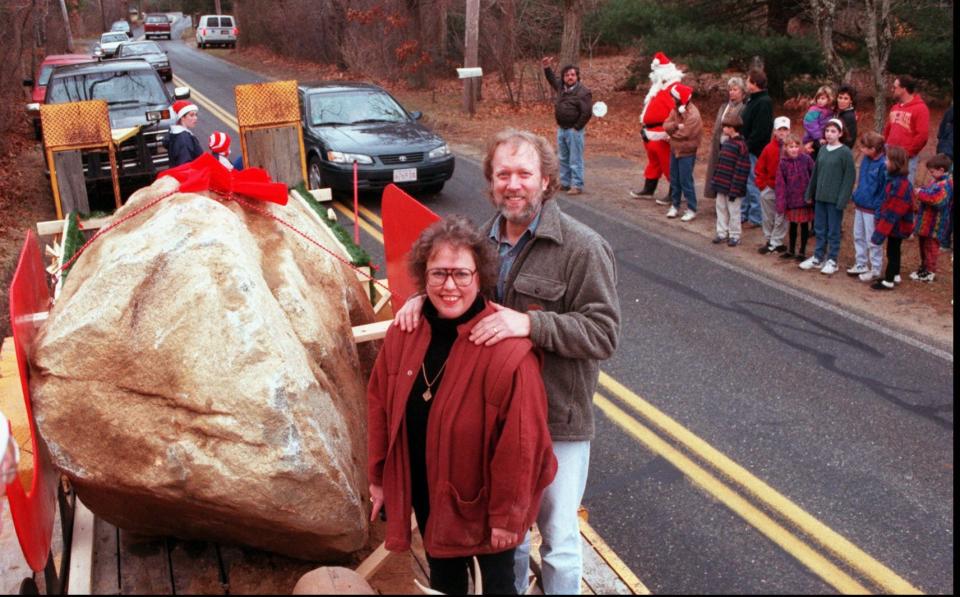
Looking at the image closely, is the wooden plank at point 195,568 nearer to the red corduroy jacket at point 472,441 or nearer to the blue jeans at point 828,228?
the red corduroy jacket at point 472,441

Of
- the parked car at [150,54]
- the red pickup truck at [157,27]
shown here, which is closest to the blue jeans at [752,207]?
the parked car at [150,54]

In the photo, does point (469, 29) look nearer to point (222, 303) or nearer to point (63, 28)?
point (222, 303)

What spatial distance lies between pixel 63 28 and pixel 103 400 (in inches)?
1530

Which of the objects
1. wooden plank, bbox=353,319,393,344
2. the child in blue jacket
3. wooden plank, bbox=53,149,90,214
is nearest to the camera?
wooden plank, bbox=353,319,393,344

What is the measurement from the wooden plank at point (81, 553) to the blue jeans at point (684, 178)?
852 cm

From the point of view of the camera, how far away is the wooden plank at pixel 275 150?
24.5 feet

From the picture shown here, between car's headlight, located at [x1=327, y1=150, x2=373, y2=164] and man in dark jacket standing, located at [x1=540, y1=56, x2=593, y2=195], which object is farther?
man in dark jacket standing, located at [x1=540, y1=56, x2=593, y2=195]

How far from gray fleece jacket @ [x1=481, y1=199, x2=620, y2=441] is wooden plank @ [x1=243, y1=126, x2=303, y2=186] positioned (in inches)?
190

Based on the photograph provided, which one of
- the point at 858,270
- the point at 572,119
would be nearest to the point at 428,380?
the point at 858,270

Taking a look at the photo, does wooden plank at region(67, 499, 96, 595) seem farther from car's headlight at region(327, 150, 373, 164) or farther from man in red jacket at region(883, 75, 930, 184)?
man in red jacket at region(883, 75, 930, 184)

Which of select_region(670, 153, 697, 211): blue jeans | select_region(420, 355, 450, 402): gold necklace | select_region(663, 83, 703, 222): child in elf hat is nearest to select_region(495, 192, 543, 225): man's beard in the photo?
select_region(420, 355, 450, 402): gold necklace

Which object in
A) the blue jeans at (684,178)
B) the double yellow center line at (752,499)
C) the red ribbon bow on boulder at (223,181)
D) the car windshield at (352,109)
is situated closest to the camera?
the double yellow center line at (752,499)

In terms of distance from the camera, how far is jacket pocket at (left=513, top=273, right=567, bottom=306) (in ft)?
10.2

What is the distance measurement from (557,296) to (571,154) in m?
9.85
